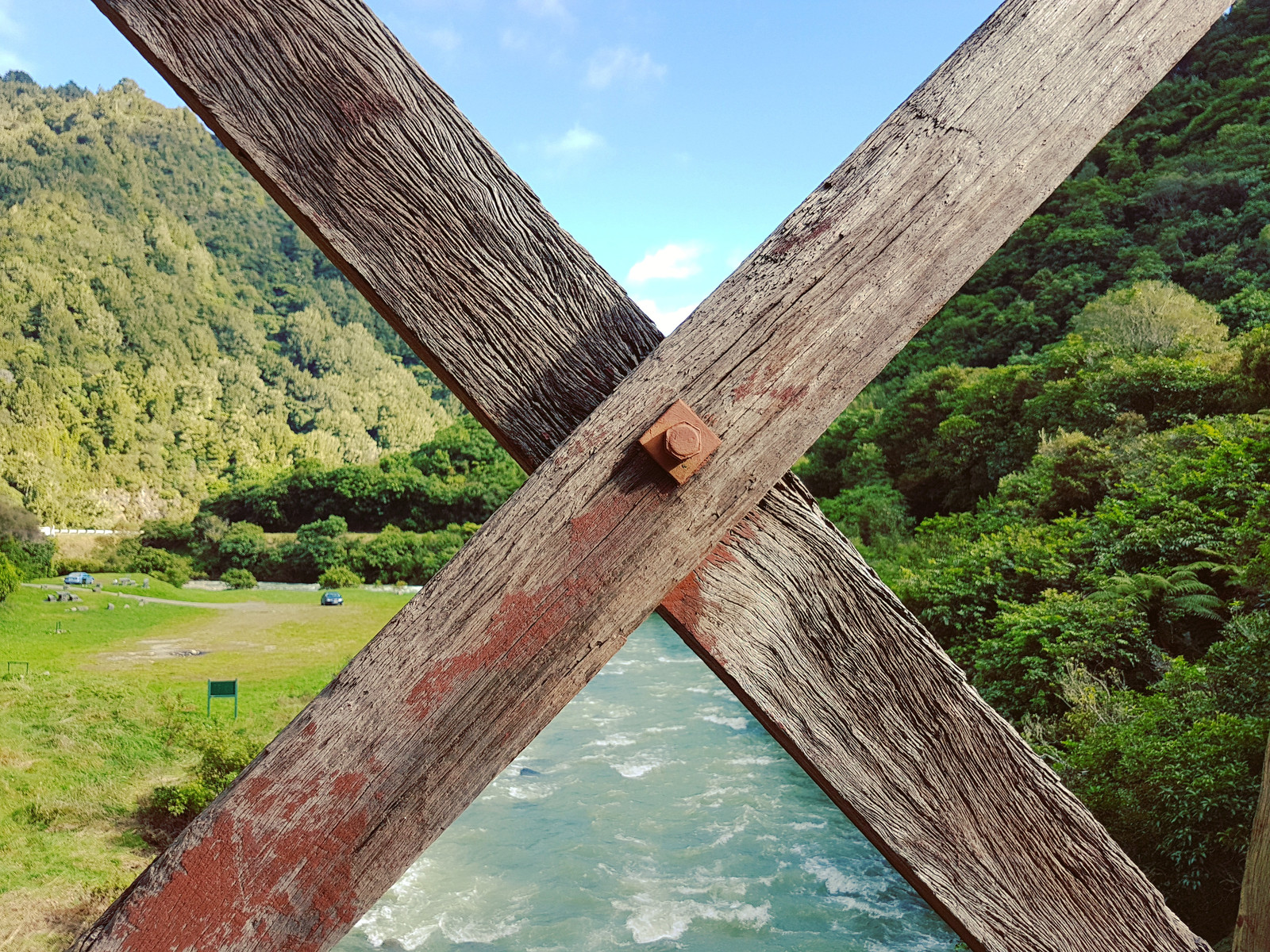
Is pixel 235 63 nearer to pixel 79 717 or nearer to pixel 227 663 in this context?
pixel 79 717

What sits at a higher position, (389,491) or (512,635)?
(512,635)

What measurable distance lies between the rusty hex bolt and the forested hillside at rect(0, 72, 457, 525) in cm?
2511

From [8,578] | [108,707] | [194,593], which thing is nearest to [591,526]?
[108,707]

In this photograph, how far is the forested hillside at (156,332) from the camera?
22578 millimetres

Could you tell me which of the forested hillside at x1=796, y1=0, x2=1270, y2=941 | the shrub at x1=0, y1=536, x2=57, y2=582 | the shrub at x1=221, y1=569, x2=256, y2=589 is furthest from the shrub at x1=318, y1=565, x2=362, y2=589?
the forested hillside at x1=796, y1=0, x2=1270, y2=941

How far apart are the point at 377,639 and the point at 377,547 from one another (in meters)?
24.5

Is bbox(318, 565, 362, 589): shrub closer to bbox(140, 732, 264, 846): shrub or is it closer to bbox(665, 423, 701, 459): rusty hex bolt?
bbox(140, 732, 264, 846): shrub

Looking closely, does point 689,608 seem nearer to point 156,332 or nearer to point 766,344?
point 766,344

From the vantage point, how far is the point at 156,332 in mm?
27281

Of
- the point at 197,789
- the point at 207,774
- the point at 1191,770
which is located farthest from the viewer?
the point at 207,774

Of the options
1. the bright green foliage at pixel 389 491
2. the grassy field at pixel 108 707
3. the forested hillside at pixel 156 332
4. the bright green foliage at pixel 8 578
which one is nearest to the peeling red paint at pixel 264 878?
the grassy field at pixel 108 707

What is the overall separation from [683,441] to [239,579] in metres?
23.4

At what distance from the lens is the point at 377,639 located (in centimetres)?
37

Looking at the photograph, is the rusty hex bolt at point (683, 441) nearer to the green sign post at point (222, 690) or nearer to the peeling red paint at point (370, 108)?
the peeling red paint at point (370, 108)
